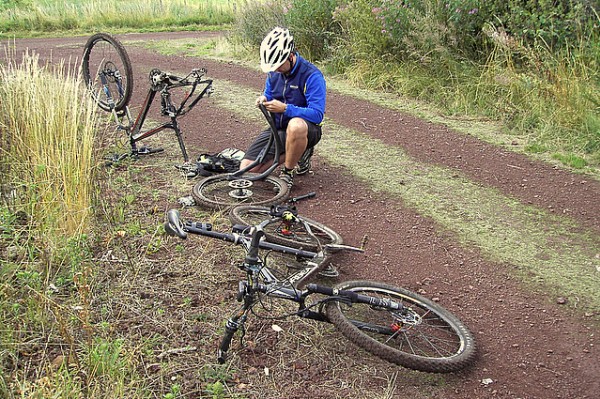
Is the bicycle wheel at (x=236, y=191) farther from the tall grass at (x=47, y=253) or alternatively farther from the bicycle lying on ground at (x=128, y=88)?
the tall grass at (x=47, y=253)

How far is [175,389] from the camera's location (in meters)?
2.96

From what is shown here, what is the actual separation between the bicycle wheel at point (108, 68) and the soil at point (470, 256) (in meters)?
0.86

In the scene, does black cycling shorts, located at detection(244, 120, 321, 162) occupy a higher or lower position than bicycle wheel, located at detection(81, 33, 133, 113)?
lower

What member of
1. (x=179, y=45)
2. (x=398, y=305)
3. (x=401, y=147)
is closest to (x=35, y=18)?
(x=179, y=45)

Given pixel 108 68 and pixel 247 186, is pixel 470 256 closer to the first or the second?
pixel 247 186

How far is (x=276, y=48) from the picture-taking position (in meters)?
5.15

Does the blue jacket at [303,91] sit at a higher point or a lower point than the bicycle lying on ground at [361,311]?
higher

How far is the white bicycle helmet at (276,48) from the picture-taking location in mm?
5148

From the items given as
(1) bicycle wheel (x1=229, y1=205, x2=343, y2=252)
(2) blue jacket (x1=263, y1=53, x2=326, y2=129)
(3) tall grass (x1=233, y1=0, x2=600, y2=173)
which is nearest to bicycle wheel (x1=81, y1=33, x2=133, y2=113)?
(2) blue jacket (x1=263, y1=53, x2=326, y2=129)

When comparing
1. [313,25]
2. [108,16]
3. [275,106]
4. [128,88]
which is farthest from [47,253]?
[108,16]

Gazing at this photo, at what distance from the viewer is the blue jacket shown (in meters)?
5.41

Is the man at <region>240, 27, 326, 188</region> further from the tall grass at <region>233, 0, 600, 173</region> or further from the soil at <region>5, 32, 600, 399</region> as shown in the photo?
the tall grass at <region>233, 0, 600, 173</region>

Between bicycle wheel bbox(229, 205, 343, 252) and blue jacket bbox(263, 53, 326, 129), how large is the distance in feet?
3.46

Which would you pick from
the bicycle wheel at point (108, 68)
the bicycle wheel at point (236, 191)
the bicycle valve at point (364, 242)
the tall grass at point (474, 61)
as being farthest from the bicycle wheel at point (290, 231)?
the tall grass at point (474, 61)
